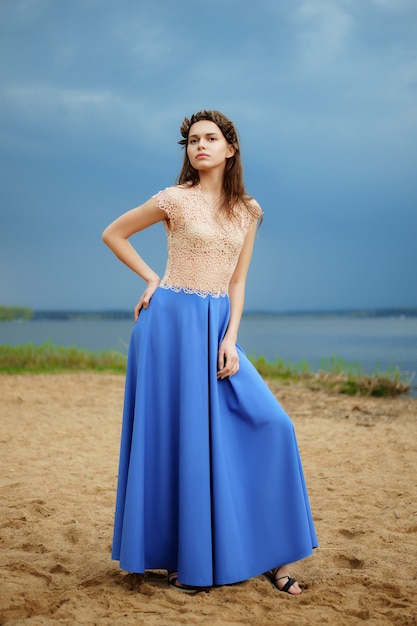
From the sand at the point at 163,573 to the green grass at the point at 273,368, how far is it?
2.02 meters

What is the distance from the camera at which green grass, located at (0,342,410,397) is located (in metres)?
9.89

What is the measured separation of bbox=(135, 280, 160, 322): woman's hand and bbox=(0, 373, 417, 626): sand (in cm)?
114

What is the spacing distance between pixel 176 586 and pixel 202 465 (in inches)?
23.9

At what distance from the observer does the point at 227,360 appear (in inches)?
112

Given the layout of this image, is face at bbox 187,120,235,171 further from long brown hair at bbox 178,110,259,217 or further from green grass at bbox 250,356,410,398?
green grass at bbox 250,356,410,398

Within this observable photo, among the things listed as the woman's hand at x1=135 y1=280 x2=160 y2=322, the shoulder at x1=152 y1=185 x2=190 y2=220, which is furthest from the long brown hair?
the woman's hand at x1=135 y1=280 x2=160 y2=322

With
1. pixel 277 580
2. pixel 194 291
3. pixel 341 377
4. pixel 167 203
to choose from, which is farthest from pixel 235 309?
pixel 341 377

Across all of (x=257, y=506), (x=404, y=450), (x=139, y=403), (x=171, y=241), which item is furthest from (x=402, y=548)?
(x=404, y=450)

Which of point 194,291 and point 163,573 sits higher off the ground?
point 194,291

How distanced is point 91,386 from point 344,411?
392cm

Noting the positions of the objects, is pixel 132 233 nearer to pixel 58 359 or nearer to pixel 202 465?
pixel 202 465

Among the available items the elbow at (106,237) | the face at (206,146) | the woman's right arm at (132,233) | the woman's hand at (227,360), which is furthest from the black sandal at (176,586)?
the face at (206,146)

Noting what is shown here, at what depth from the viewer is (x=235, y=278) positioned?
3109 mm

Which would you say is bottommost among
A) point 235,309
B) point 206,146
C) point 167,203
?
point 235,309
